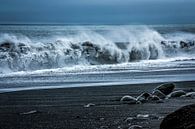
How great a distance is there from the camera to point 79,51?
95.3ft

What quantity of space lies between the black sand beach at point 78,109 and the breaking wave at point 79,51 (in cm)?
803

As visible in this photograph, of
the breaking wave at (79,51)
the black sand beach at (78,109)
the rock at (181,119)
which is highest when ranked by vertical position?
the breaking wave at (79,51)

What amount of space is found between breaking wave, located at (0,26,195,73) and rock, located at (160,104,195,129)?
→ 14.8 metres

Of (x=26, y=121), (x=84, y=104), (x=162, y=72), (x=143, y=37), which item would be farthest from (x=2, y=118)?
(x=143, y=37)

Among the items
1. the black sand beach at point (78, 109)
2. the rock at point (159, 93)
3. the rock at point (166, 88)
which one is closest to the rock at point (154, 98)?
the black sand beach at point (78, 109)

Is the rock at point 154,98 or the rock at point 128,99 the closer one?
the rock at point 128,99

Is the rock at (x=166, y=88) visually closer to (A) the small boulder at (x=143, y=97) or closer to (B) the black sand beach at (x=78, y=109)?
(B) the black sand beach at (x=78, y=109)

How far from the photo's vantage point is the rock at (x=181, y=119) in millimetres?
7332

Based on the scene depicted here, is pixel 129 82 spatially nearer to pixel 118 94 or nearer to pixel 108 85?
pixel 108 85

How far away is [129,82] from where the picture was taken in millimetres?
17234

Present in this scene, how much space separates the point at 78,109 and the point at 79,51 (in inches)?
692

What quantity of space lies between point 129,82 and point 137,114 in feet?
21.0

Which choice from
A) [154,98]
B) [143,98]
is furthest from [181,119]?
[154,98]

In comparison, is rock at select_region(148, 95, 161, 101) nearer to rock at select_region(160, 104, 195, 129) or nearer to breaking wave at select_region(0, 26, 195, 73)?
rock at select_region(160, 104, 195, 129)
